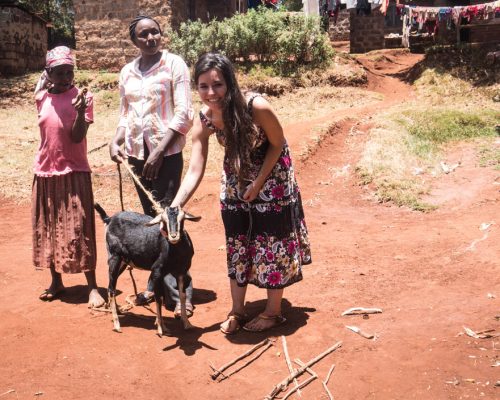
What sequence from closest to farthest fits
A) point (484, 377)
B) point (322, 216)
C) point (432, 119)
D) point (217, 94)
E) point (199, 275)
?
point (484, 377) → point (217, 94) → point (199, 275) → point (322, 216) → point (432, 119)

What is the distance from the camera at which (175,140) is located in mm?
4230

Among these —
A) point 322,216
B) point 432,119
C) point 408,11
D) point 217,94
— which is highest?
point 408,11

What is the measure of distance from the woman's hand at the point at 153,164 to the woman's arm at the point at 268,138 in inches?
31.7

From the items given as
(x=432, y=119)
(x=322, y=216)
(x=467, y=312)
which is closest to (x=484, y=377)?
(x=467, y=312)

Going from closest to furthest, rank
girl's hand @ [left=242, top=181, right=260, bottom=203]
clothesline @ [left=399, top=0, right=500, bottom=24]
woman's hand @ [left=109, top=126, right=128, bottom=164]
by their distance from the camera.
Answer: girl's hand @ [left=242, top=181, right=260, bottom=203] < woman's hand @ [left=109, top=126, right=128, bottom=164] < clothesline @ [left=399, top=0, right=500, bottom=24]

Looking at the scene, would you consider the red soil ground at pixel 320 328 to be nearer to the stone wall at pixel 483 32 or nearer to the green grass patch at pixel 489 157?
the green grass patch at pixel 489 157

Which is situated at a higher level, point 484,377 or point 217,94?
point 217,94

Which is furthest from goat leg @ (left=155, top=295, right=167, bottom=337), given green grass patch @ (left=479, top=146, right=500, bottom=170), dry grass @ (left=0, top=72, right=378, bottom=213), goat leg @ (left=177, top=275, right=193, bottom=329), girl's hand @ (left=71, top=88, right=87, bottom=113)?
green grass patch @ (left=479, top=146, right=500, bottom=170)

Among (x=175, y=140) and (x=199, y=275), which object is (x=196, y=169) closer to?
(x=175, y=140)

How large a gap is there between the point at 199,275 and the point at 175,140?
5.57ft

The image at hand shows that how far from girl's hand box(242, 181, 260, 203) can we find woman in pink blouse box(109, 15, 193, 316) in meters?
0.82

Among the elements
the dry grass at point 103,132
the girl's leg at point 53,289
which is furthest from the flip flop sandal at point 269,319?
the dry grass at point 103,132

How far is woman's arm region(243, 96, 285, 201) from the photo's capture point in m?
3.54

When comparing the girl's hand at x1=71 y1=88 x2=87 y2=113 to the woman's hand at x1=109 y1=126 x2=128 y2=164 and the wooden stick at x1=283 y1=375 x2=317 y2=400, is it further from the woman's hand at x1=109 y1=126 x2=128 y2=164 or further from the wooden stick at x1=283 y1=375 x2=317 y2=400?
the wooden stick at x1=283 y1=375 x2=317 y2=400
